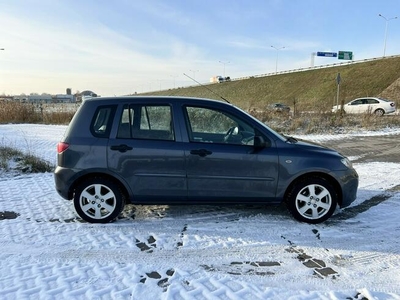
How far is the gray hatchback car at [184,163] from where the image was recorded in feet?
13.5

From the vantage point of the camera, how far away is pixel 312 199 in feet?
14.0

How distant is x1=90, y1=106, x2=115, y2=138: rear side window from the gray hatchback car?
13 mm

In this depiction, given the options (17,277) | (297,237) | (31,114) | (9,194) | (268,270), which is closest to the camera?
(17,277)

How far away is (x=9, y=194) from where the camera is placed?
5.55m

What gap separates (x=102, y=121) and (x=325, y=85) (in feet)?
196

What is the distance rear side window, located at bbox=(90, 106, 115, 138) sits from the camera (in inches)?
164

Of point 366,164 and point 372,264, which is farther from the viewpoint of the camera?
point 366,164

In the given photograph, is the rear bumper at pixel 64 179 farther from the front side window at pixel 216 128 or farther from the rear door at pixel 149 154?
the front side window at pixel 216 128

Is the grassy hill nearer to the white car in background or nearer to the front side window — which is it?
the white car in background

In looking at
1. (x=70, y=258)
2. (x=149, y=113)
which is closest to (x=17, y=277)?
(x=70, y=258)

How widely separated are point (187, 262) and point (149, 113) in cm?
207

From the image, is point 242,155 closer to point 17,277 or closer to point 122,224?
point 122,224

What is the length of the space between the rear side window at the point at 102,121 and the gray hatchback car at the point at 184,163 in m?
0.01

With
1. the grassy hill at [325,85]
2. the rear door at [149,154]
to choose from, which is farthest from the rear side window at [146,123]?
the grassy hill at [325,85]
